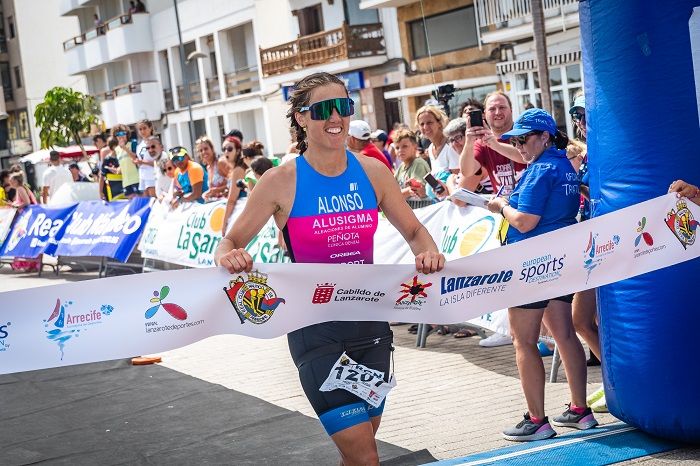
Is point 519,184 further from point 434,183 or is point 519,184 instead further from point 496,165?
point 434,183

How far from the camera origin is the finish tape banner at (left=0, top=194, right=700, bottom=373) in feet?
14.6

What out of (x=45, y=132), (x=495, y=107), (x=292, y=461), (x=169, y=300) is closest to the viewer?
(x=169, y=300)

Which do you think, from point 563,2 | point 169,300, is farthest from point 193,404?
point 563,2

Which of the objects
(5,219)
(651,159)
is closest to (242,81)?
(5,219)

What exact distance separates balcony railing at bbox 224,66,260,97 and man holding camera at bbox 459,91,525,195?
119ft

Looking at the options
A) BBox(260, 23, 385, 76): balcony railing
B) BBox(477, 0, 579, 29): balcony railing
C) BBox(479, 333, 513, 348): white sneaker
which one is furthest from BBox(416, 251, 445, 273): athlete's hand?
BBox(260, 23, 385, 76): balcony railing

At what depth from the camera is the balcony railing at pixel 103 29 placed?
51.3m

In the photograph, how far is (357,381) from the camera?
4465 millimetres

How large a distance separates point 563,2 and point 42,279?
13568 mm

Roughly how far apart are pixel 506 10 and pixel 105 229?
1531cm

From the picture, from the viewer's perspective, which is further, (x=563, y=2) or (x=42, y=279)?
(x=563, y=2)

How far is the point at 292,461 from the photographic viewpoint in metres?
6.02

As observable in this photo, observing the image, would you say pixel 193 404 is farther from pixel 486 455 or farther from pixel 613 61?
pixel 613 61

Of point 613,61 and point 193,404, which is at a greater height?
point 613,61
